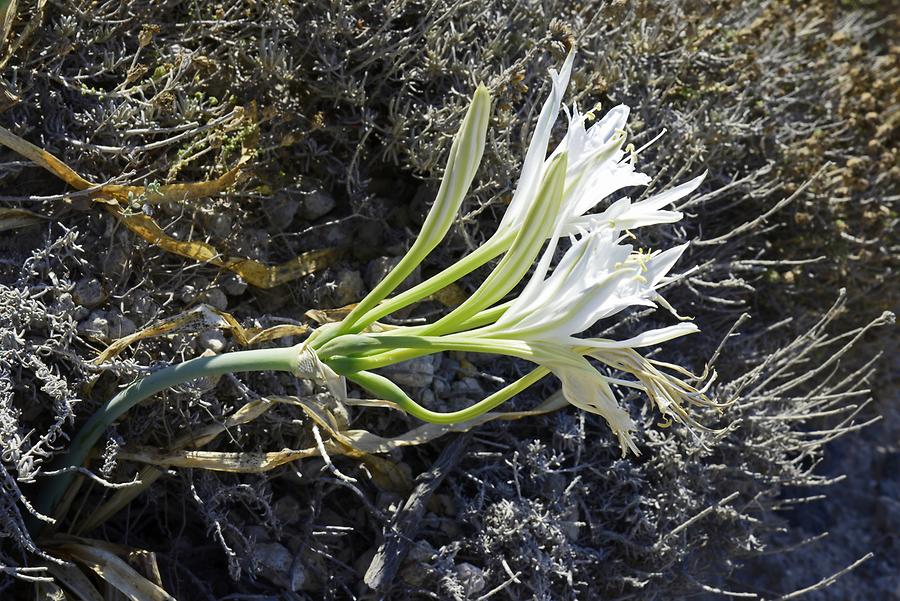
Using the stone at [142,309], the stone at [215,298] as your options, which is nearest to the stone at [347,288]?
the stone at [215,298]

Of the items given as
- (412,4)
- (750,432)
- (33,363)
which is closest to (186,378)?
(33,363)

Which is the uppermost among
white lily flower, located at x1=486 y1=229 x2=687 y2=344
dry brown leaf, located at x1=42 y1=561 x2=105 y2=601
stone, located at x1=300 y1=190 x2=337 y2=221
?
white lily flower, located at x1=486 y1=229 x2=687 y2=344

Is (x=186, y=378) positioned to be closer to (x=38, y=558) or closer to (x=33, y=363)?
(x=33, y=363)

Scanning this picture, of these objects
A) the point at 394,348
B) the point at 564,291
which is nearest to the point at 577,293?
the point at 564,291

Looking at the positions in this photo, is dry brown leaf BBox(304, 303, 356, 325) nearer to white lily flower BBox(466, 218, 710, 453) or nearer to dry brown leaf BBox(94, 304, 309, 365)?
dry brown leaf BBox(94, 304, 309, 365)

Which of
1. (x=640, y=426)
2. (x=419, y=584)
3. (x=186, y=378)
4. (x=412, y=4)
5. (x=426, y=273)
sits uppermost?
(x=412, y=4)

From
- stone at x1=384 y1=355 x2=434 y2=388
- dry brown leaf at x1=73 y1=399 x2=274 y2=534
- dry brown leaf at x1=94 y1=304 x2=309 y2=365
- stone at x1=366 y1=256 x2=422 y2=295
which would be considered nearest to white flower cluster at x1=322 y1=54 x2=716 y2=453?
dry brown leaf at x1=94 y1=304 x2=309 y2=365
